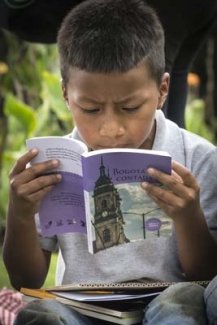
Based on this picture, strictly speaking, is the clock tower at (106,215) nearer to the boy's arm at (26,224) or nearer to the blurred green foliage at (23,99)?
the boy's arm at (26,224)

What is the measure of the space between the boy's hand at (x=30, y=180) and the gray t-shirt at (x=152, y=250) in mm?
215

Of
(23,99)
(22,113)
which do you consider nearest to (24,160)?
(22,113)

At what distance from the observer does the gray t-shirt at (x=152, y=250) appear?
2473mm

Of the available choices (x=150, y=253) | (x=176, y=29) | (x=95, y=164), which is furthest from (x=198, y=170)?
(x=176, y=29)

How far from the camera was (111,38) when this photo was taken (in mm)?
2402

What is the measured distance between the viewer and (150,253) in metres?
2.48

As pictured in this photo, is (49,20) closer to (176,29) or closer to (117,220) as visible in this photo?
(176,29)

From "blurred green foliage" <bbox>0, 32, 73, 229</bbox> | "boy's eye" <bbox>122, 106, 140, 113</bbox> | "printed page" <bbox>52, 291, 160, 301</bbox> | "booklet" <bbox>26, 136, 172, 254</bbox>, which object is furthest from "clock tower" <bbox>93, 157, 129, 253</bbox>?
"blurred green foliage" <bbox>0, 32, 73, 229</bbox>

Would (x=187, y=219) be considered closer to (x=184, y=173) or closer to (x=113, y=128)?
(x=184, y=173)

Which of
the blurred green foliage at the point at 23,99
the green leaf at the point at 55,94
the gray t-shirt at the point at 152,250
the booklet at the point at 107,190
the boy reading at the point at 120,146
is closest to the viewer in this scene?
the booklet at the point at 107,190

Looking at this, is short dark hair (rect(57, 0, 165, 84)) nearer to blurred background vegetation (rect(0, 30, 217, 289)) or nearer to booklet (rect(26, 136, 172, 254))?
booklet (rect(26, 136, 172, 254))

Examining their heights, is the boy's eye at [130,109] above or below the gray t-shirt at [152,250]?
above

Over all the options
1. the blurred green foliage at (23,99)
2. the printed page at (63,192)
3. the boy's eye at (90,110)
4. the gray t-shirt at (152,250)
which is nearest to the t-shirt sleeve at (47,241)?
the gray t-shirt at (152,250)

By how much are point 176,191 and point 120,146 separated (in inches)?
7.6
